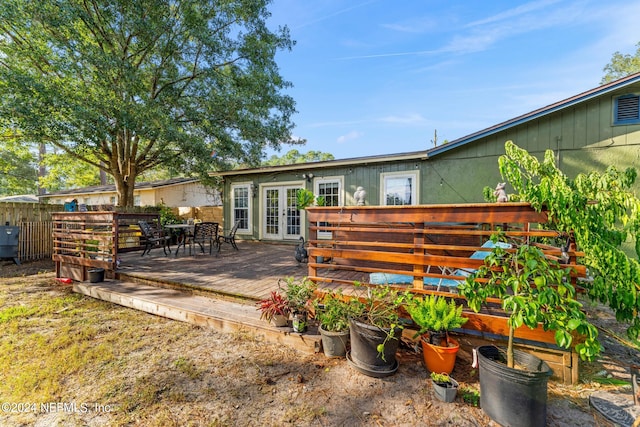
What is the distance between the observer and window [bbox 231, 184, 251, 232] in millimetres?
9625

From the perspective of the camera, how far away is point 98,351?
2611 mm

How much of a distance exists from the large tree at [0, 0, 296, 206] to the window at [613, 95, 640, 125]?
8872 millimetres

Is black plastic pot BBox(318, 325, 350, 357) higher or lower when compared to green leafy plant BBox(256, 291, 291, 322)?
lower

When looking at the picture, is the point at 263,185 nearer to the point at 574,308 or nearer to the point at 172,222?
the point at 172,222

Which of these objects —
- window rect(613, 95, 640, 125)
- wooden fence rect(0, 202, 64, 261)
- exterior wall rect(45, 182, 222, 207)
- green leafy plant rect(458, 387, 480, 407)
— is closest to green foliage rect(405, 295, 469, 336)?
green leafy plant rect(458, 387, 480, 407)

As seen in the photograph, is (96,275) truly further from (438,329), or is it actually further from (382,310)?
(438,329)

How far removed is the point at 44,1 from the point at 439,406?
36.3 ft

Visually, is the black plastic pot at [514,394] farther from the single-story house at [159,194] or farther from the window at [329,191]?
the single-story house at [159,194]

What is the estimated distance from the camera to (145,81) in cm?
855

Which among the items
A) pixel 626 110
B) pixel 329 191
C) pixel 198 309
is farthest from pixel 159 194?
pixel 626 110

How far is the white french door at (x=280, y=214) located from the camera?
884 centimetres

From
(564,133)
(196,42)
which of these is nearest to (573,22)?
(564,133)

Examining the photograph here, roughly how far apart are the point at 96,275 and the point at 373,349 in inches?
194

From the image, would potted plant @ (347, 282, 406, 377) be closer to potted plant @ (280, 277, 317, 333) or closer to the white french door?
potted plant @ (280, 277, 317, 333)
